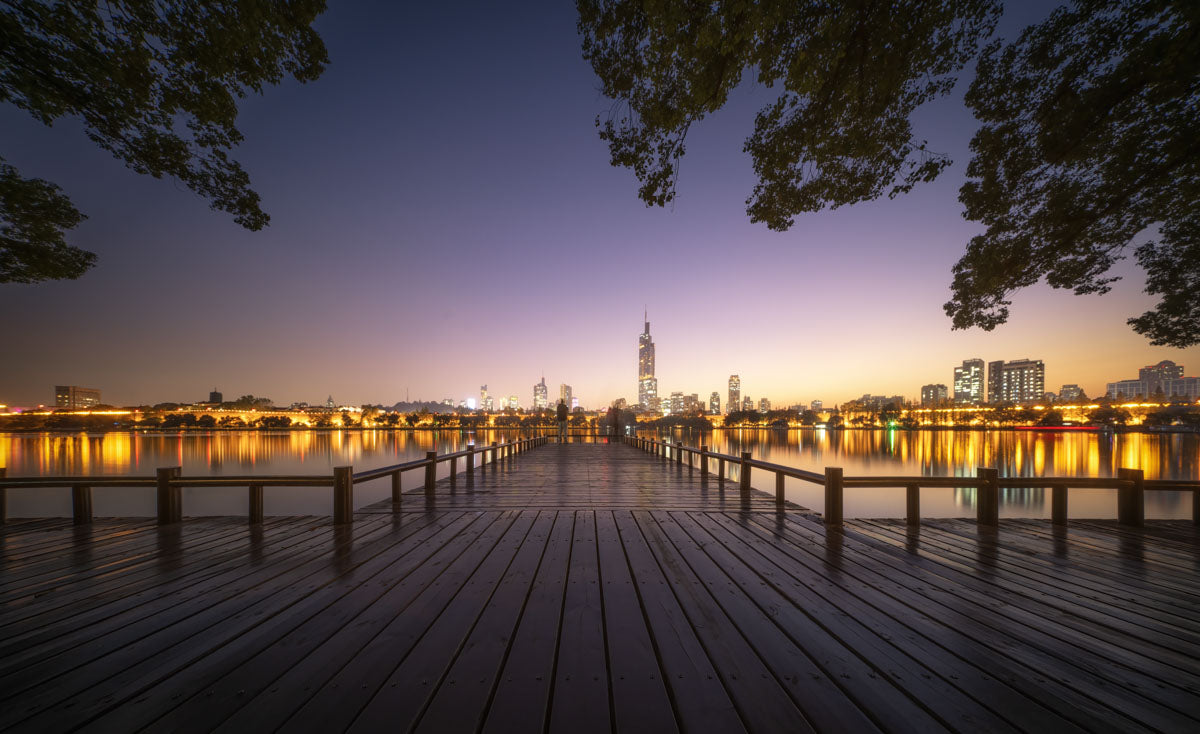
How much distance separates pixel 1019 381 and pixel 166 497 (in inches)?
9177

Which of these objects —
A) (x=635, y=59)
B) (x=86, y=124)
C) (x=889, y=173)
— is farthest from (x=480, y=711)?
(x=86, y=124)

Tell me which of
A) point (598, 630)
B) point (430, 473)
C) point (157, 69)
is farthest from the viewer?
point (430, 473)

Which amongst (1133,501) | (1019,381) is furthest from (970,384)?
(1133,501)

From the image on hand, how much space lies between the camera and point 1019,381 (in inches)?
6501

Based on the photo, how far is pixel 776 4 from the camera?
4.14 metres

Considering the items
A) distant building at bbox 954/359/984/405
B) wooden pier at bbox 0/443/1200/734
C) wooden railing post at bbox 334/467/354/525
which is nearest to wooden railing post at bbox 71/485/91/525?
wooden pier at bbox 0/443/1200/734

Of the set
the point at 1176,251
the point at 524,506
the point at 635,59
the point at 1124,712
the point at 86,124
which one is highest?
the point at 635,59

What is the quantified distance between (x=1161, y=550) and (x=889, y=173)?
222 inches

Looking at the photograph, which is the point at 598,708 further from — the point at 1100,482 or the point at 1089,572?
the point at 1100,482

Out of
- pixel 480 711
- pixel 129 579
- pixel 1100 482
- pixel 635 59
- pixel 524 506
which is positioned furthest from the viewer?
pixel 524 506

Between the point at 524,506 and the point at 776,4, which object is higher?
the point at 776,4

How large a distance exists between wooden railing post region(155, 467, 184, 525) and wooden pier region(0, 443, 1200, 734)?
31cm

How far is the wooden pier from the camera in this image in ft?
7.13

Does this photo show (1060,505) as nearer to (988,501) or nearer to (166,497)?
(988,501)
